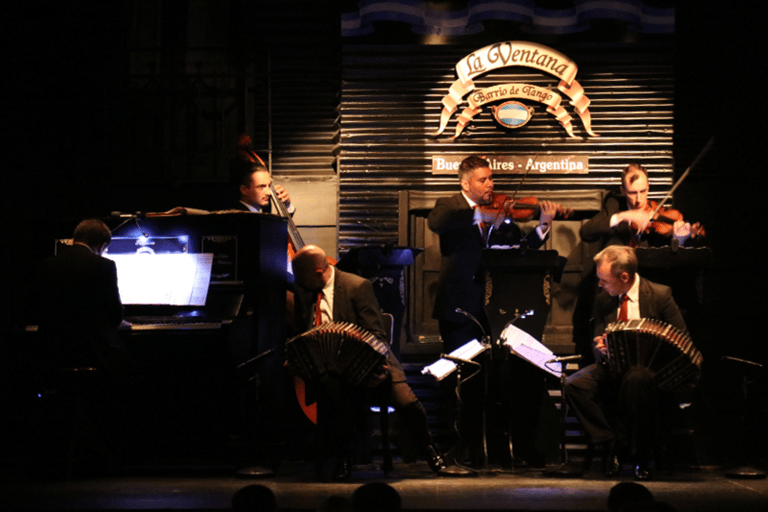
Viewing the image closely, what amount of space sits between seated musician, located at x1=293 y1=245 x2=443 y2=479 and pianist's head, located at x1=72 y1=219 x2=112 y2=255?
4.72 feet

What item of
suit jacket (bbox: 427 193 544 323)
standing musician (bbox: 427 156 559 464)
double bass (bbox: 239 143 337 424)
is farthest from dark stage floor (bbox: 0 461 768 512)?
suit jacket (bbox: 427 193 544 323)

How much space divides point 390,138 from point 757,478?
14.8 feet

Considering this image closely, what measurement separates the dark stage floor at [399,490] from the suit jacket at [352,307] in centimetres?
101

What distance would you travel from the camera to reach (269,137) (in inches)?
363

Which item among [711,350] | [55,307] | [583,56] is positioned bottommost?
[711,350]

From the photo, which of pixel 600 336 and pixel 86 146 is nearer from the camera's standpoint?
pixel 600 336

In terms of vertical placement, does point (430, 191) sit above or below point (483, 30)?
below

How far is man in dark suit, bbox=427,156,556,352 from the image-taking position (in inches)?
275

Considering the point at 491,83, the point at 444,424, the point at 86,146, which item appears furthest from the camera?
the point at 86,146

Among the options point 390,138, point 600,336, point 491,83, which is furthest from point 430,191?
point 600,336

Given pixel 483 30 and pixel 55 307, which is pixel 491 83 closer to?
pixel 483 30

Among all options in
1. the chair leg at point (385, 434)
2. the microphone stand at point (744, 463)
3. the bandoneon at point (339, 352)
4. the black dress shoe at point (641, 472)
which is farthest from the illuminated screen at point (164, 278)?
the microphone stand at point (744, 463)

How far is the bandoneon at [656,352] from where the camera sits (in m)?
6.15

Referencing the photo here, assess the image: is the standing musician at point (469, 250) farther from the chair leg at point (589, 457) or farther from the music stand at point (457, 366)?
the chair leg at point (589, 457)
